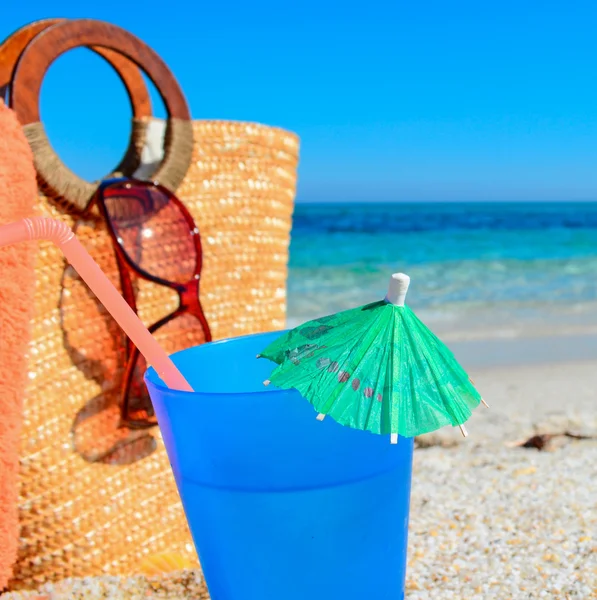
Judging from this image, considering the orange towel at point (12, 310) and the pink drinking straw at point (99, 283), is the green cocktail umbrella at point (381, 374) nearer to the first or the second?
the pink drinking straw at point (99, 283)

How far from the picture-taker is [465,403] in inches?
25.6

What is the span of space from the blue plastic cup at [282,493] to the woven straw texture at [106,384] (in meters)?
0.38

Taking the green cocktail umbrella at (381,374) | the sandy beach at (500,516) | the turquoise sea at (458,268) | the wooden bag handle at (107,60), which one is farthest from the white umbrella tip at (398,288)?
the turquoise sea at (458,268)

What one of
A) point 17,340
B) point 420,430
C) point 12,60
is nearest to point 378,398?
point 420,430

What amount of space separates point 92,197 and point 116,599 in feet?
1.89

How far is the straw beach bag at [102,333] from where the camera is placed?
1019mm

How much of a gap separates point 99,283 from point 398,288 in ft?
0.94

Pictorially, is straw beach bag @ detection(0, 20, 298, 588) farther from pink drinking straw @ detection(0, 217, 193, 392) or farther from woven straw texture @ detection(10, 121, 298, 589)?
pink drinking straw @ detection(0, 217, 193, 392)

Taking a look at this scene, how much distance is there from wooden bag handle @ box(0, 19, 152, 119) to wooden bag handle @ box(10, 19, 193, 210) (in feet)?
0.15

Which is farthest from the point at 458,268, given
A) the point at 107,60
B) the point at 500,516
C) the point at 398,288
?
the point at 398,288

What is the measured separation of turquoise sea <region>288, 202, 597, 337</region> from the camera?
4387 millimetres

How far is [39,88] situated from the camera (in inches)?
38.1

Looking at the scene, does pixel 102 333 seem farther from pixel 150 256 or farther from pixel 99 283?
pixel 99 283

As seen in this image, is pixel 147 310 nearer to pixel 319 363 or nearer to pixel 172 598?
pixel 172 598
